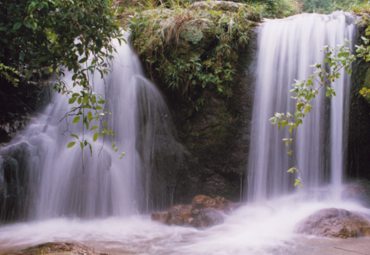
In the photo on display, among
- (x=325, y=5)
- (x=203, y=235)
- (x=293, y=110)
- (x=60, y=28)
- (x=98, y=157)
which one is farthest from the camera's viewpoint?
(x=325, y=5)

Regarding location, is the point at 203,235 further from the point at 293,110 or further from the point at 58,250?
the point at 293,110

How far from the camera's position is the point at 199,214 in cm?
430

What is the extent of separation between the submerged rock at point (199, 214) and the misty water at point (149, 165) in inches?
4.8

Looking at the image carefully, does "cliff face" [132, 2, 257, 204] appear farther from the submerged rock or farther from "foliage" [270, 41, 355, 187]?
"foliage" [270, 41, 355, 187]

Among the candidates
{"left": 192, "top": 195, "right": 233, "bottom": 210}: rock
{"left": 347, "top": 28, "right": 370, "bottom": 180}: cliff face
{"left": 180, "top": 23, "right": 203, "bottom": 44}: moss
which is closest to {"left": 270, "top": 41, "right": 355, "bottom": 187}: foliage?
{"left": 192, "top": 195, "right": 233, "bottom": 210}: rock

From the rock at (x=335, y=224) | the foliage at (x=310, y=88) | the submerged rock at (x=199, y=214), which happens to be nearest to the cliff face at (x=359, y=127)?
the rock at (x=335, y=224)

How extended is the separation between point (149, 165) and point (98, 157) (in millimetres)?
861

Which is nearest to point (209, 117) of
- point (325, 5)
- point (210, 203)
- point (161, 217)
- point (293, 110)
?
point (293, 110)

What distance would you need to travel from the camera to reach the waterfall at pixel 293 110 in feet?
16.0

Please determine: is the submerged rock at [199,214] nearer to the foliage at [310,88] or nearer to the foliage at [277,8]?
the foliage at [310,88]

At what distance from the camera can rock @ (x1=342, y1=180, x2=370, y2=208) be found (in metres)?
4.48

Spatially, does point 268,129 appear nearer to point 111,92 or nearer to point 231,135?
point 231,135

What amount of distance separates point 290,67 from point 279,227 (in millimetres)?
2675

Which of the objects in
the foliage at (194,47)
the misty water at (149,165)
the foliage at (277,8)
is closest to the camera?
the misty water at (149,165)
